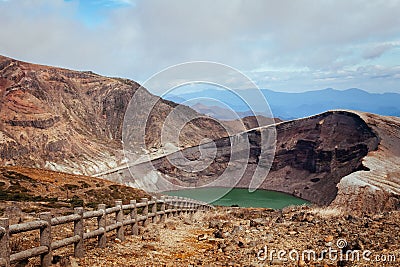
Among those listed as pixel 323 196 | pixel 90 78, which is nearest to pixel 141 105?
pixel 90 78

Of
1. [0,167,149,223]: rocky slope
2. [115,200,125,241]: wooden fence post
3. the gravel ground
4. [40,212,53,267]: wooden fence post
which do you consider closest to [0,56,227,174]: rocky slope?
[0,167,149,223]: rocky slope

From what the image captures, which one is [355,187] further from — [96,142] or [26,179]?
[96,142]

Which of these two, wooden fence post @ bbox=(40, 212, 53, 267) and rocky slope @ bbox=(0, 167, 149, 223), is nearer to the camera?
wooden fence post @ bbox=(40, 212, 53, 267)

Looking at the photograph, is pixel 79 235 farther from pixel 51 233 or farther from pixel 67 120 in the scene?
pixel 67 120

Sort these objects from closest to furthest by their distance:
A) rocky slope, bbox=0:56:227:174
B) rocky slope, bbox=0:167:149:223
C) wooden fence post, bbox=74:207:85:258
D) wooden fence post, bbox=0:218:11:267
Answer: wooden fence post, bbox=0:218:11:267 < wooden fence post, bbox=74:207:85:258 < rocky slope, bbox=0:167:149:223 < rocky slope, bbox=0:56:227:174

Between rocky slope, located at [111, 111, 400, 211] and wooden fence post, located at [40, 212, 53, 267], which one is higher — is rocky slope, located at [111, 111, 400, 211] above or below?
above

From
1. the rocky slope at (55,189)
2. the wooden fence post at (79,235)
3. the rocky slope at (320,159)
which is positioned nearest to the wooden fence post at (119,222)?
the wooden fence post at (79,235)

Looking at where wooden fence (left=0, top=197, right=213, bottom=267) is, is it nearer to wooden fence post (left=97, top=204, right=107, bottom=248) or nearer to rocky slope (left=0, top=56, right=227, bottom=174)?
wooden fence post (left=97, top=204, right=107, bottom=248)
